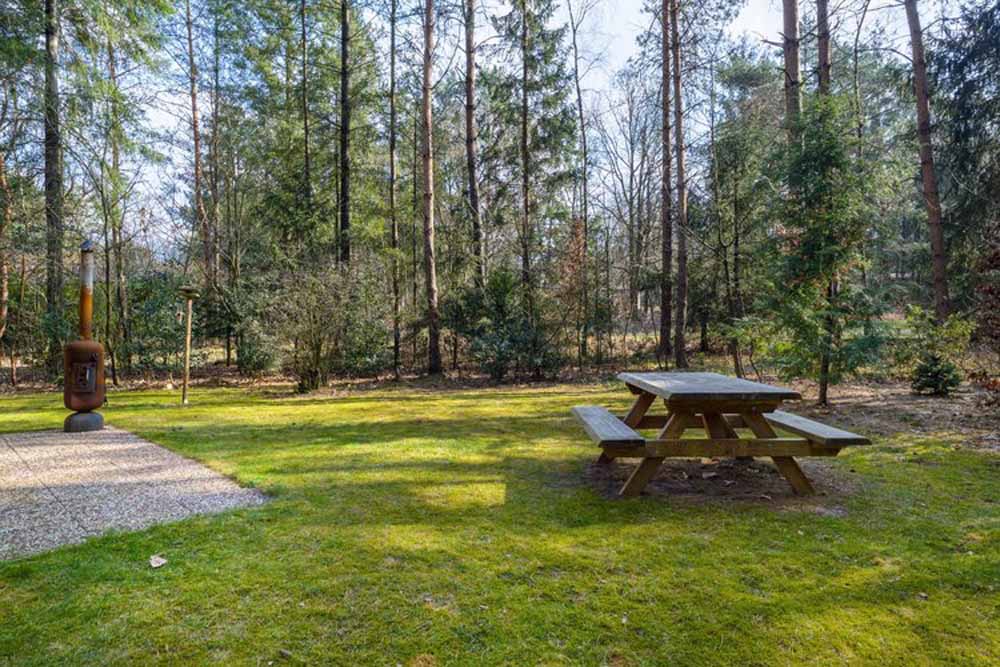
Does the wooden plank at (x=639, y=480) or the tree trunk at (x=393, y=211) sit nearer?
the wooden plank at (x=639, y=480)

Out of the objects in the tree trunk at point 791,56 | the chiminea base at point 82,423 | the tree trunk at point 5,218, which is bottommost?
the chiminea base at point 82,423

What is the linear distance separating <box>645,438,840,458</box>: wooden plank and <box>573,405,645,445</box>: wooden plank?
6.0 inches

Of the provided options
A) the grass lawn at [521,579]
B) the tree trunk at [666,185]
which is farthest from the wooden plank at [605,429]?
the tree trunk at [666,185]

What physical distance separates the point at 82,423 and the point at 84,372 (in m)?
0.61

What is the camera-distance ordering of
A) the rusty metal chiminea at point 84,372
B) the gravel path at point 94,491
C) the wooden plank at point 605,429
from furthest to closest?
1. the rusty metal chiminea at point 84,372
2. the wooden plank at point 605,429
3. the gravel path at point 94,491

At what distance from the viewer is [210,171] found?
1631 centimetres

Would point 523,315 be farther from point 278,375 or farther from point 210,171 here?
point 210,171

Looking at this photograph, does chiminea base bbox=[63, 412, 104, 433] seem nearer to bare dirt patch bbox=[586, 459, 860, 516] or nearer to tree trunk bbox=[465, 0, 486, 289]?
bare dirt patch bbox=[586, 459, 860, 516]

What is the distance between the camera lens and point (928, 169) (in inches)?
344

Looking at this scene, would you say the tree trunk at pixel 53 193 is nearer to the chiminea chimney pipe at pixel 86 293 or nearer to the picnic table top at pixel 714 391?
the chiminea chimney pipe at pixel 86 293

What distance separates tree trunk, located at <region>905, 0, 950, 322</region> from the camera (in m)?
8.71

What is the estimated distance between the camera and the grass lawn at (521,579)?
6.09 feet

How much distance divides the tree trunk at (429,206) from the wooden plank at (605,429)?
693 centimetres

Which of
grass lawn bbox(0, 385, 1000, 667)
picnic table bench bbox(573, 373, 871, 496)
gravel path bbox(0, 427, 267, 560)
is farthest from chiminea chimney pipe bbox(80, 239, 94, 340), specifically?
picnic table bench bbox(573, 373, 871, 496)
